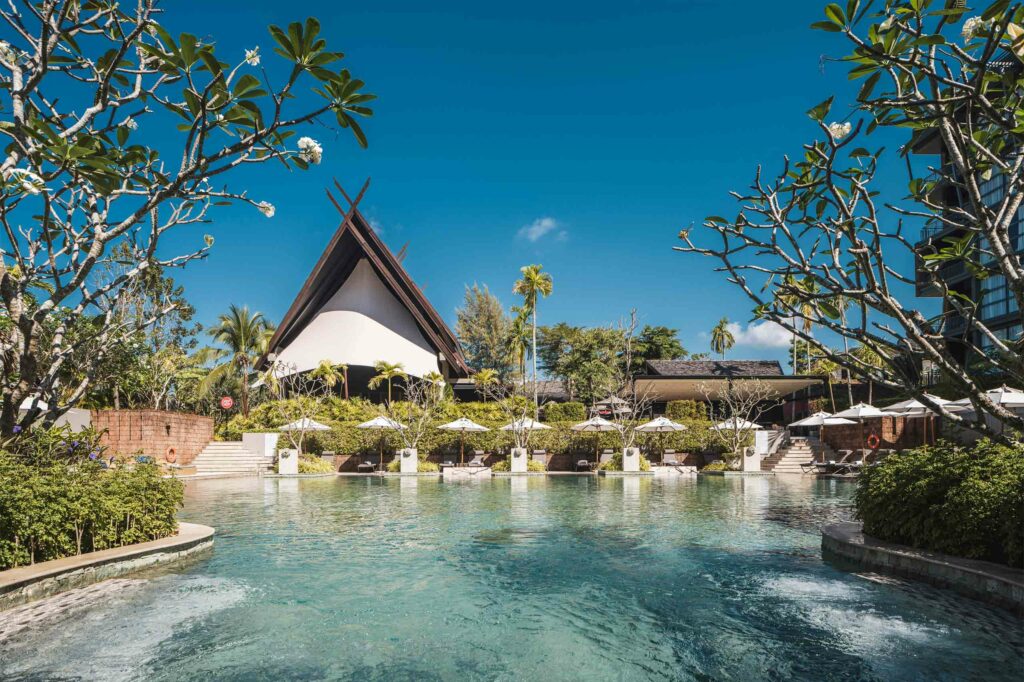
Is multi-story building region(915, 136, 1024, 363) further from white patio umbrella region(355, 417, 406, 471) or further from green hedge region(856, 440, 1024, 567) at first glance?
white patio umbrella region(355, 417, 406, 471)

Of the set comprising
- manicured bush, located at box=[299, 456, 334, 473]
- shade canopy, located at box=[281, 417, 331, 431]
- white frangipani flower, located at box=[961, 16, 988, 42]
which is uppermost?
white frangipani flower, located at box=[961, 16, 988, 42]

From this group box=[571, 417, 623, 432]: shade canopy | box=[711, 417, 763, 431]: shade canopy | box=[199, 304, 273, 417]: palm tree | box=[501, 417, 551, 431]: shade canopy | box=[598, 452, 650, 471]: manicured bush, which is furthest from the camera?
box=[199, 304, 273, 417]: palm tree

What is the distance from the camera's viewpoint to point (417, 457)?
2627 cm

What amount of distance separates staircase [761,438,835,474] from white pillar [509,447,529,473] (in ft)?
31.2

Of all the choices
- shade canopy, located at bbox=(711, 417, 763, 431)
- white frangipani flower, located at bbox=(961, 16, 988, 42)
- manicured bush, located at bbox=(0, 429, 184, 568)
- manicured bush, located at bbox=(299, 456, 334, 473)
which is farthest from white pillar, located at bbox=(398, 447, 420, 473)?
white frangipani flower, located at bbox=(961, 16, 988, 42)

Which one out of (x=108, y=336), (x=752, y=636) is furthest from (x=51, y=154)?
(x=752, y=636)

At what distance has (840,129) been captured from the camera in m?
4.71

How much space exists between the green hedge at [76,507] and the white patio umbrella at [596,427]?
19.1 metres

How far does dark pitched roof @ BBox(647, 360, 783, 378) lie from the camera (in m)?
35.0

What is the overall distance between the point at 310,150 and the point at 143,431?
2473cm

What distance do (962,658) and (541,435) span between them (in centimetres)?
2341

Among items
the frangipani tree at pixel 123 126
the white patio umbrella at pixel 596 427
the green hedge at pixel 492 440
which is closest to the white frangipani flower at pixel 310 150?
the frangipani tree at pixel 123 126

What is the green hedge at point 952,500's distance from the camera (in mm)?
6285

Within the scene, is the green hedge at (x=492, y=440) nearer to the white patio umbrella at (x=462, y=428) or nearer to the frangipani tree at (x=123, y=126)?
the white patio umbrella at (x=462, y=428)
